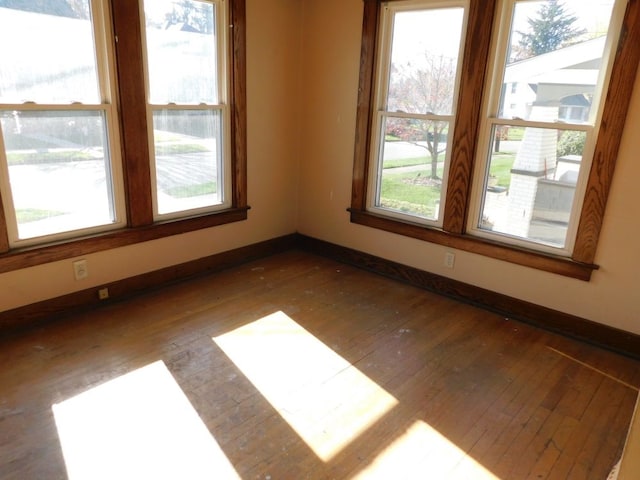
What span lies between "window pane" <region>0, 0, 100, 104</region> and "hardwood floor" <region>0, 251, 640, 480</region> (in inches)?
53.3

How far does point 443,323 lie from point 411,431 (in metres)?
1.09

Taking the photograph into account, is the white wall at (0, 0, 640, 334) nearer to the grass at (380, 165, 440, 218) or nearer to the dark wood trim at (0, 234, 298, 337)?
the dark wood trim at (0, 234, 298, 337)

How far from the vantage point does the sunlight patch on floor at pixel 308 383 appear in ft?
6.64

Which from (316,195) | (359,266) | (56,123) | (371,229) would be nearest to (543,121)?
(371,229)

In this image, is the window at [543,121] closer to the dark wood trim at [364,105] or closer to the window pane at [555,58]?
the window pane at [555,58]

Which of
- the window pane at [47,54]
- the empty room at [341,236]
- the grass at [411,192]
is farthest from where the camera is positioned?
the grass at [411,192]

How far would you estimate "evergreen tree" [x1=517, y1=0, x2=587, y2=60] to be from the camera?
2.61 metres

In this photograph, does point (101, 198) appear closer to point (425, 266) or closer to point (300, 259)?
point (300, 259)

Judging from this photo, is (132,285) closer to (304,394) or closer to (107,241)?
(107,241)

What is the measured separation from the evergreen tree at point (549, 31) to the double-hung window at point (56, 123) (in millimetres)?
2512

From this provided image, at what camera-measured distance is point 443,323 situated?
3.00 meters

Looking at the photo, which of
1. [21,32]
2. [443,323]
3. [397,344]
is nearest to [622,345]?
[443,323]

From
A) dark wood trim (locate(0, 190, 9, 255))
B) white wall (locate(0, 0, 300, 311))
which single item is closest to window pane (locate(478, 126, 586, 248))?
white wall (locate(0, 0, 300, 311))

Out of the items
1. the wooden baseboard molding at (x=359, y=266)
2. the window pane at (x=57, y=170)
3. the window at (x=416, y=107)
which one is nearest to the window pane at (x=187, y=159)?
the window pane at (x=57, y=170)
